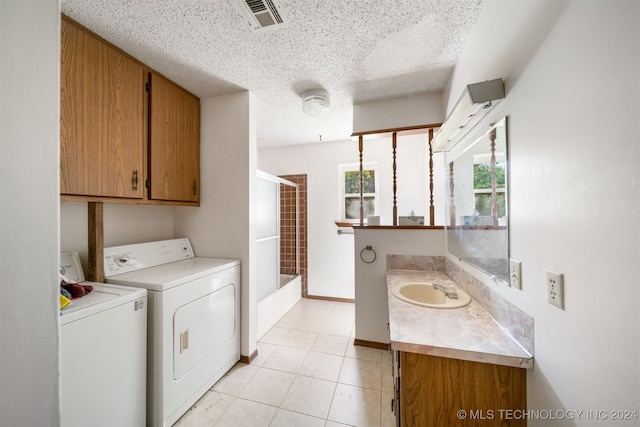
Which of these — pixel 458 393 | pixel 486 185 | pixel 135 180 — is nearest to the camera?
pixel 458 393

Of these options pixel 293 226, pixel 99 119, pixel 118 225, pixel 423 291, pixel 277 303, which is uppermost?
pixel 99 119

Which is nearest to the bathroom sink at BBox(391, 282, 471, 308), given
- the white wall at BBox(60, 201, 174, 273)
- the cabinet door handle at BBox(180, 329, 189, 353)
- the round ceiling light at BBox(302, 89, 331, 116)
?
the cabinet door handle at BBox(180, 329, 189, 353)

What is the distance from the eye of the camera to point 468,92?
1.19 metres

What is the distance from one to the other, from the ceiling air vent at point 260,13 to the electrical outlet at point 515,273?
1702mm

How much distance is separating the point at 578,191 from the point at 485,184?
2.11ft

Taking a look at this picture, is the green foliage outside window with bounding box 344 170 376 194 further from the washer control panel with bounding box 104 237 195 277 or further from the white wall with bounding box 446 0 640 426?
the white wall with bounding box 446 0 640 426

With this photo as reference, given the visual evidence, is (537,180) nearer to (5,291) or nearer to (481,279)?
(481,279)

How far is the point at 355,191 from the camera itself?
3629 millimetres

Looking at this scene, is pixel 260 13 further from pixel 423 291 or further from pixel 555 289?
pixel 423 291

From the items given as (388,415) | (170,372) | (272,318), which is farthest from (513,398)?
(272,318)

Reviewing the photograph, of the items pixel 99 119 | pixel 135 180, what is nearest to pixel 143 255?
pixel 135 180

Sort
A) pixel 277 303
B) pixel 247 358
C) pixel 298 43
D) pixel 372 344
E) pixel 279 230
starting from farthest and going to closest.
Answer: pixel 279 230
pixel 277 303
pixel 372 344
pixel 247 358
pixel 298 43

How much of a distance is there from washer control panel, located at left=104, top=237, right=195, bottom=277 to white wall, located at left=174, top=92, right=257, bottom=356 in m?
0.13

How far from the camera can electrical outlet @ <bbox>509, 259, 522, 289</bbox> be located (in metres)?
1.04
